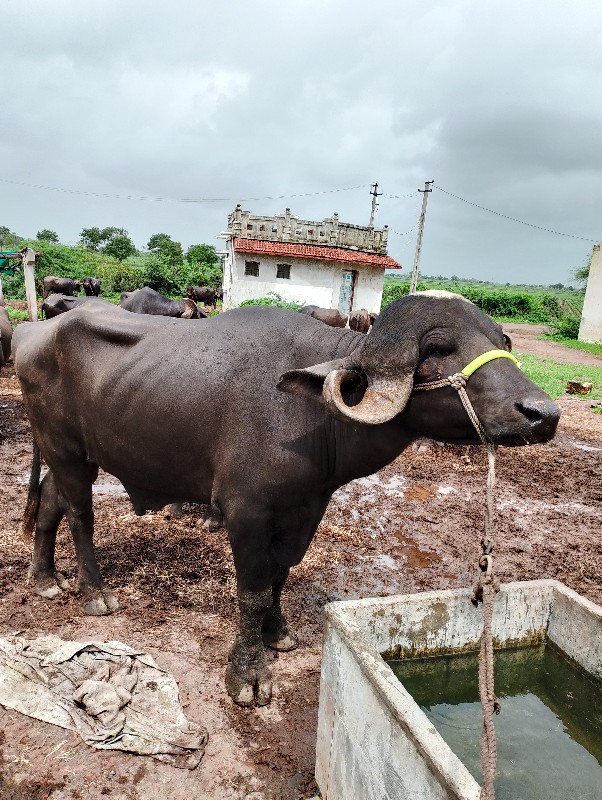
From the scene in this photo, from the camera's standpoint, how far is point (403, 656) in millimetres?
2844

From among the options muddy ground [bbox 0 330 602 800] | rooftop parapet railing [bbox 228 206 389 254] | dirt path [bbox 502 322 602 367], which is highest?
rooftop parapet railing [bbox 228 206 389 254]

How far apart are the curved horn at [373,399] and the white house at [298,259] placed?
2276cm

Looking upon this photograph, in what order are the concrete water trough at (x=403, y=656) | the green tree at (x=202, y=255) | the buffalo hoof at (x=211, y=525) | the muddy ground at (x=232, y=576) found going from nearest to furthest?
1. the concrete water trough at (x=403, y=656)
2. the muddy ground at (x=232, y=576)
3. the buffalo hoof at (x=211, y=525)
4. the green tree at (x=202, y=255)

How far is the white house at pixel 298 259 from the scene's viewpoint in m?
24.8

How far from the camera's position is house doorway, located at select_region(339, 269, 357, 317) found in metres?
25.7

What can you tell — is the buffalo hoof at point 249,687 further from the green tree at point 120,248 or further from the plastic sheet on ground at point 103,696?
the green tree at point 120,248

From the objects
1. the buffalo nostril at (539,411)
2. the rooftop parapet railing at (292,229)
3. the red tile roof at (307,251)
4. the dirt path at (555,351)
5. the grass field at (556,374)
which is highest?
the rooftop parapet railing at (292,229)

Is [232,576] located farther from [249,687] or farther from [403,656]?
[403,656]

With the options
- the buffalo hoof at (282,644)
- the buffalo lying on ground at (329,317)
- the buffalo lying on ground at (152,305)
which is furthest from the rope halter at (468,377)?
the buffalo lying on ground at (329,317)

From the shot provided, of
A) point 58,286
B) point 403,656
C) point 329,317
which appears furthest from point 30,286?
point 403,656

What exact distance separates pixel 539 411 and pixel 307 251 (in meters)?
23.3

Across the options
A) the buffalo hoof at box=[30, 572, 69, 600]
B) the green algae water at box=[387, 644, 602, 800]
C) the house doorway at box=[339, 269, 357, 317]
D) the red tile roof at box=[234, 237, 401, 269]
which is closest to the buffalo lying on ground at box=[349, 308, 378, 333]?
the buffalo hoof at box=[30, 572, 69, 600]

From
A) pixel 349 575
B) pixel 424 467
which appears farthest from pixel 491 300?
pixel 349 575

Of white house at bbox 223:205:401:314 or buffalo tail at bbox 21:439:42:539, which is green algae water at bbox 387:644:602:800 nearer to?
buffalo tail at bbox 21:439:42:539
